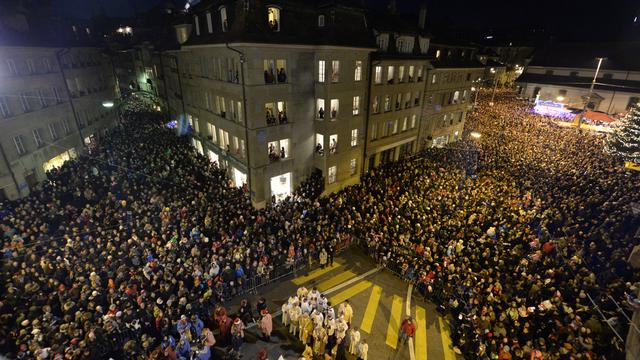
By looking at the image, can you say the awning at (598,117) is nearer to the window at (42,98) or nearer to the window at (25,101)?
the window at (25,101)

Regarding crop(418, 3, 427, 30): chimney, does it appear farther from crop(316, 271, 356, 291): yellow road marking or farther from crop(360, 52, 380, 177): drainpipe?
crop(316, 271, 356, 291): yellow road marking

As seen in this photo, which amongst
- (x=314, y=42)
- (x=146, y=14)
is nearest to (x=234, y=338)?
(x=314, y=42)

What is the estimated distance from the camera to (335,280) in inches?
608

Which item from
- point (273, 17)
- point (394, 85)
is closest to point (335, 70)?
→ point (273, 17)

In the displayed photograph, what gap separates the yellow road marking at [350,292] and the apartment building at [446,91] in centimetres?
2352

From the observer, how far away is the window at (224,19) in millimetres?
19844

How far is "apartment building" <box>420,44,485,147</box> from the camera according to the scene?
32191mm

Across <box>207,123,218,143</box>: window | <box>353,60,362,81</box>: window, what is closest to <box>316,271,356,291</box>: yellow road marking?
<box>353,60,362,81</box>: window

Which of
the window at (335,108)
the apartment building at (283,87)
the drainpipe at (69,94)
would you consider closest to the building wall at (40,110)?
the drainpipe at (69,94)

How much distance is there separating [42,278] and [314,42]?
790 inches

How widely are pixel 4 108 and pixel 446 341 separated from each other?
33148 millimetres

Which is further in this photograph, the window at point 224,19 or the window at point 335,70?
the window at point 335,70

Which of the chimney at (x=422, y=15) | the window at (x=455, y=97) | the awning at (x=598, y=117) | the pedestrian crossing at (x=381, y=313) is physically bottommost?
the pedestrian crossing at (x=381, y=313)

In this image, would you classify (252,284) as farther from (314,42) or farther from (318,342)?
(314,42)
